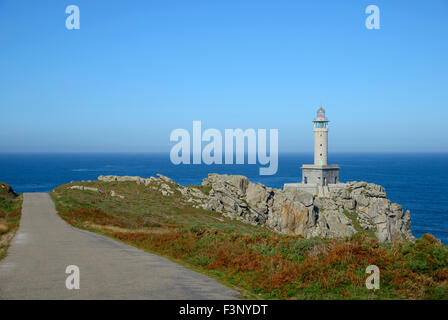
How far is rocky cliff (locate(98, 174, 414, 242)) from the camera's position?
180ft

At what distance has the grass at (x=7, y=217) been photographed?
66.9 ft

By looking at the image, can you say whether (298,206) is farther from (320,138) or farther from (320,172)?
(320,138)

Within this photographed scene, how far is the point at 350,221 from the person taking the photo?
6481 cm

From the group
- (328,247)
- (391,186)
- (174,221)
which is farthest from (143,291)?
(391,186)

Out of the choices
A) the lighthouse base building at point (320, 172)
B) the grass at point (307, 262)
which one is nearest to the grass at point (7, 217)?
the grass at point (307, 262)

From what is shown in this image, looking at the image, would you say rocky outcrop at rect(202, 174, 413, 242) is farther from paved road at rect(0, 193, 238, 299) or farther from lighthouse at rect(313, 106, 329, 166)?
paved road at rect(0, 193, 238, 299)

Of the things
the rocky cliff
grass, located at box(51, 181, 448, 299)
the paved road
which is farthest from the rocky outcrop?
the paved road

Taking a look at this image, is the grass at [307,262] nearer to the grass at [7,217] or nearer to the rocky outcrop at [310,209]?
the grass at [7,217]

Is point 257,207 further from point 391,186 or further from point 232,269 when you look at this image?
point 391,186

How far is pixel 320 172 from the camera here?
7981 centimetres

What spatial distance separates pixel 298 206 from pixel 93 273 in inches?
1954

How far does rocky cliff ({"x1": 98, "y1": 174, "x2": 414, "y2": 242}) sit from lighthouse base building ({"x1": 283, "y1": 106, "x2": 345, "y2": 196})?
11.0 feet

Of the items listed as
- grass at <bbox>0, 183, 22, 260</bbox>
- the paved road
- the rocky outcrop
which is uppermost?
the paved road
